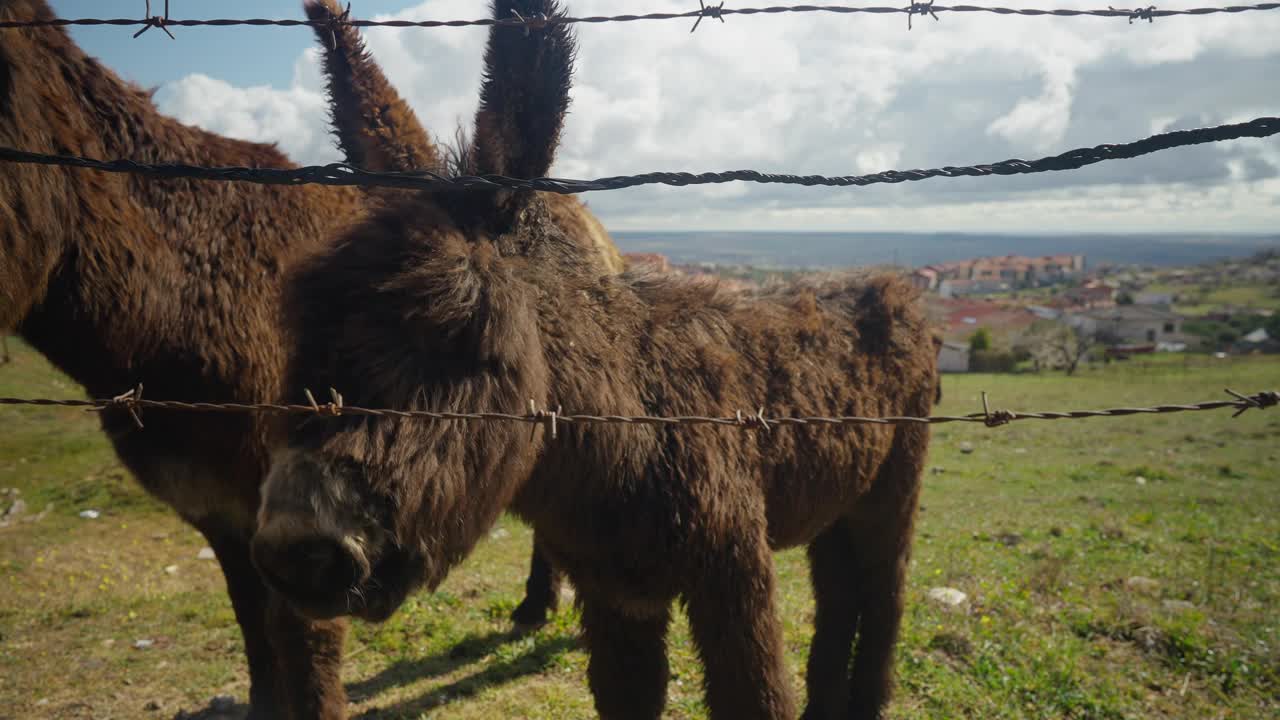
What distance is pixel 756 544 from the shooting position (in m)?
3.00

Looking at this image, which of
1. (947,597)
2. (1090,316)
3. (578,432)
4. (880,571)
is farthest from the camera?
(1090,316)

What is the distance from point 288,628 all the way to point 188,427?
43.0 inches

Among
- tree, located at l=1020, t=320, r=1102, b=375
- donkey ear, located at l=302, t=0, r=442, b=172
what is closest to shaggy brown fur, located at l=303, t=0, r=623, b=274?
donkey ear, located at l=302, t=0, r=442, b=172

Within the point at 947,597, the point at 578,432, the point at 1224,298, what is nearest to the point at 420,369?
the point at 578,432

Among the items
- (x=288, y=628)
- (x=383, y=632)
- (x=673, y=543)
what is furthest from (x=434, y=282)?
(x=383, y=632)

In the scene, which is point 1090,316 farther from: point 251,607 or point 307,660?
point 307,660

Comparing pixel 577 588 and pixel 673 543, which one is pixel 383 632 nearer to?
pixel 577 588

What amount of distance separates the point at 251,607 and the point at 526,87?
11.3 ft

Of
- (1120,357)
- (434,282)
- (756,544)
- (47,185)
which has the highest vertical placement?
(47,185)

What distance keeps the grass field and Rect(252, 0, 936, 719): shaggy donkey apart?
1140 millimetres

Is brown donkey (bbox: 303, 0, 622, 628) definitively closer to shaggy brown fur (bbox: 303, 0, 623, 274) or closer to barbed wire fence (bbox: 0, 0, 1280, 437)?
shaggy brown fur (bbox: 303, 0, 623, 274)

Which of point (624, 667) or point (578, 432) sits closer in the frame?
point (578, 432)

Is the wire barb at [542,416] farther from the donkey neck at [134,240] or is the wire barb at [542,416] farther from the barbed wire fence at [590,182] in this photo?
the donkey neck at [134,240]

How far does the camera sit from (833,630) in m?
4.52
